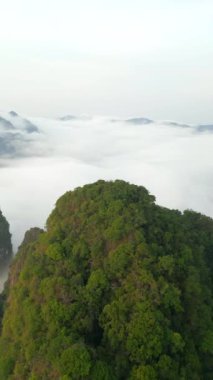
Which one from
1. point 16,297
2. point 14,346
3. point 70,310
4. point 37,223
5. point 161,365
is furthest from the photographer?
point 37,223

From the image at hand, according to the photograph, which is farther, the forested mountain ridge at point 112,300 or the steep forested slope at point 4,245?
the steep forested slope at point 4,245

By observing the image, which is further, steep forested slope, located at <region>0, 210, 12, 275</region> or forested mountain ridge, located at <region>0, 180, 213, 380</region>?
steep forested slope, located at <region>0, 210, 12, 275</region>

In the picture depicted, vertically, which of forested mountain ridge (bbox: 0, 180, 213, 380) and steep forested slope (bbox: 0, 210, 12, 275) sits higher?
steep forested slope (bbox: 0, 210, 12, 275)

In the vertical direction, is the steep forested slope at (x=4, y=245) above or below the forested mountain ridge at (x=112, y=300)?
above

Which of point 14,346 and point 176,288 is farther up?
point 176,288

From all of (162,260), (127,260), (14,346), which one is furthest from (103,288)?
(14,346)

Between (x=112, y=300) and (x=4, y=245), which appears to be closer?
(x=112, y=300)

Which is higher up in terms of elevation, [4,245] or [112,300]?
[4,245]

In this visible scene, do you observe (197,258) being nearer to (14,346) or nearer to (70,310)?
(70,310)
